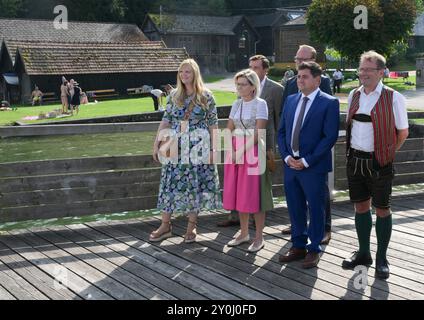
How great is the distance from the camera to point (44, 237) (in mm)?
6285

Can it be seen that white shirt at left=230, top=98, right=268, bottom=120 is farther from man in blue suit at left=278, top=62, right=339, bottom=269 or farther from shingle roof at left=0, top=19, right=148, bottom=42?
shingle roof at left=0, top=19, right=148, bottom=42

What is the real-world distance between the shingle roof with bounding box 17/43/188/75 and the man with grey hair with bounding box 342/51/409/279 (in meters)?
37.1

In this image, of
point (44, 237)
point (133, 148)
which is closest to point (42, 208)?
point (44, 237)

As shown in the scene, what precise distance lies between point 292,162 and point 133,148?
45.8 feet

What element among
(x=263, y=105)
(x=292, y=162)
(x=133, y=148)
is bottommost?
(x=133, y=148)

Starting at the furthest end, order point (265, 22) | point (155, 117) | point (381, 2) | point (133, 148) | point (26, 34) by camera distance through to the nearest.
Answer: point (265, 22) → point (26, 34) → point (381, 2) → point (155, 117) → point (133, 148)

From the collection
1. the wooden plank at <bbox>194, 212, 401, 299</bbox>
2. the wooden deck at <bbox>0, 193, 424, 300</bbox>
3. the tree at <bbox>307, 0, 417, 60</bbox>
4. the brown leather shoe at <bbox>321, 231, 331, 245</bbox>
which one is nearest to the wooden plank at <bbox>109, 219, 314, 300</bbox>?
the wooden deck at <bbox>0, 193, 424, 300</bbox>

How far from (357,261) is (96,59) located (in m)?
39.6

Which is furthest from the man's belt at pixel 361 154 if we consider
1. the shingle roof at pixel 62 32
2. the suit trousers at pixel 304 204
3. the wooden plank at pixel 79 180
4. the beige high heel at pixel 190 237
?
the shingle roof at pixel 62 32

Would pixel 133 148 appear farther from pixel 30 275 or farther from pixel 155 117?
pixel 30 275

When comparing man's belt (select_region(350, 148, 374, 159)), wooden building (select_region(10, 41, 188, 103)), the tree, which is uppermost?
the tree

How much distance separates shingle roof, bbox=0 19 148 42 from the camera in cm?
5028

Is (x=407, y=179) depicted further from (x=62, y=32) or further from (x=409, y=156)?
(x=62, y=32)

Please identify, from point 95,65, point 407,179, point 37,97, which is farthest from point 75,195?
point 95,65
